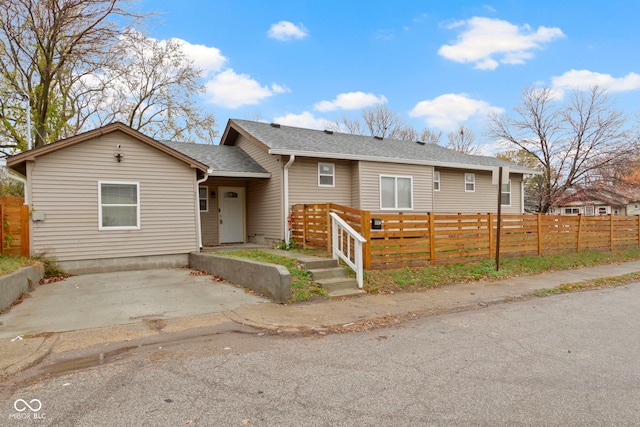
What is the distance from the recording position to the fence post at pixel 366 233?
8.22 m

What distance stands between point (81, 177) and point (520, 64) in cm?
1861

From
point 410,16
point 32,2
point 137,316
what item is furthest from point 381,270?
point 32,2

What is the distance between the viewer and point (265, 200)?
12969 millimetres

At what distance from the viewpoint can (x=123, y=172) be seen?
1017 cm

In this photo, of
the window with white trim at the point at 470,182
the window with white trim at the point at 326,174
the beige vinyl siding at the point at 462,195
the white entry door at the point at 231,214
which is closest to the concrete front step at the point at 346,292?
the window with white trim at the point at 326,174

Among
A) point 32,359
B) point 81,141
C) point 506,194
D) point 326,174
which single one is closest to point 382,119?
point 506,194

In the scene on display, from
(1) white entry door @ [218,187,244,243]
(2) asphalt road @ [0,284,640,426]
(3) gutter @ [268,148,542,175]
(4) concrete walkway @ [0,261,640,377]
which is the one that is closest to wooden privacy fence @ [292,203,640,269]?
(4) concrete walkway @ [0,261,640,377]

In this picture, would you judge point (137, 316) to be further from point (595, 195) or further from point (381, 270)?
point (595, 195)

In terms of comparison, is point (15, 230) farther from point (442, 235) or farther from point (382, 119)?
point (382, 119)

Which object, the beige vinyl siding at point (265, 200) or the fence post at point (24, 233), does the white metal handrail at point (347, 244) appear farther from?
the fence post at point (24, 233)

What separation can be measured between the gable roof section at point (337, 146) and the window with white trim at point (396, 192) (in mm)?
720

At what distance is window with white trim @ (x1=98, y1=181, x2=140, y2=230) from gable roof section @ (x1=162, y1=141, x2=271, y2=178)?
2.28 meters

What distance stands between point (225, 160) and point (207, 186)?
3.79 ft

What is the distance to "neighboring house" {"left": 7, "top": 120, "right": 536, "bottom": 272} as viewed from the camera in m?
9.51
